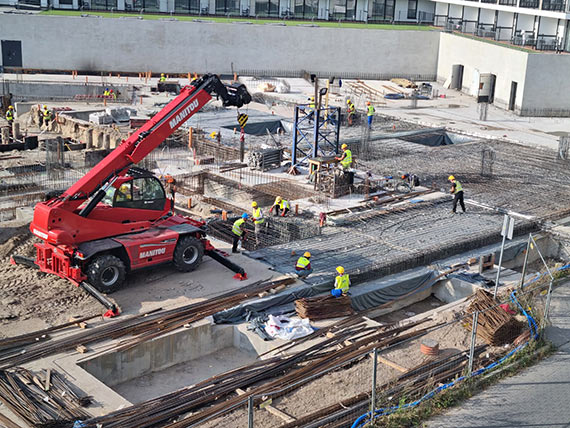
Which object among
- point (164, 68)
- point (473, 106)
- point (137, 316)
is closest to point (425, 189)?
point (137, 316)

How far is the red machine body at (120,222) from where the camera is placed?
1778 cm

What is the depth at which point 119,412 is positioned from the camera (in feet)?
43.5

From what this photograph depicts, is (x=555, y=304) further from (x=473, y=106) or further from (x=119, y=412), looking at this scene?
(x=473, y=106)

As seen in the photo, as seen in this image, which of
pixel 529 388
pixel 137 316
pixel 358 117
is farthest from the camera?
pixel 358 117

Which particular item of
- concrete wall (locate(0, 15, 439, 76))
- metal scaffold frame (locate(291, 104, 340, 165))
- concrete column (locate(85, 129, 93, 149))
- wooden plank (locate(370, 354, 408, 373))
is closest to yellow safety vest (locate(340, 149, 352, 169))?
metal scaffold frame (locate(291, 104, 340, 165))

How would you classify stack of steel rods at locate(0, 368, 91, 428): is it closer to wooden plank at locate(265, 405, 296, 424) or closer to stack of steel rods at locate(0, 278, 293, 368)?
stack of steel rods at locate(0, 278, 293, 368)

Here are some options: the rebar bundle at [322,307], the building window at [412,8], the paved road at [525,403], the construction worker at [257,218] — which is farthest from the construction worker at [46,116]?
the building window at [412,8]

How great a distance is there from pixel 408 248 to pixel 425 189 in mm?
6626

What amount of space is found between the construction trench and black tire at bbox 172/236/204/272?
0.31m

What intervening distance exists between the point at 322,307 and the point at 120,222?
559 cm

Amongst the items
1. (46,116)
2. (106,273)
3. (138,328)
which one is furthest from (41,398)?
(46,116)

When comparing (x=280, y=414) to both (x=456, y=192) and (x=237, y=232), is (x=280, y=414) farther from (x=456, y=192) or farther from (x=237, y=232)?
(x=456, y=192)

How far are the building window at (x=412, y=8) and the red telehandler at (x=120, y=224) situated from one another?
4988 cm

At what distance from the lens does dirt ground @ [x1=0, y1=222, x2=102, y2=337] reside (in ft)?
55.3
